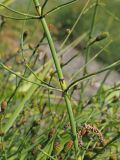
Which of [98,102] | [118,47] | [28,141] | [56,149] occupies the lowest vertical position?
[56,149]

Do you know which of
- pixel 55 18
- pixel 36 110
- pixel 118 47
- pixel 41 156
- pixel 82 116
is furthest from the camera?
pixel 55 18

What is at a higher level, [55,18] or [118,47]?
[55,18]

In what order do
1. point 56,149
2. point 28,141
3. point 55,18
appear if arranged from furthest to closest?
1. point 55,18
2. point 28,141
3. point 56,149

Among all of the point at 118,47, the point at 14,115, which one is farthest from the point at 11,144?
the point at 118,47

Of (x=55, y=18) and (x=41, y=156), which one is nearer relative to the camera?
(x=41, y=156)

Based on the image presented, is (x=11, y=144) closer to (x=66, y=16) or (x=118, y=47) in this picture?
(x=118, y=47)

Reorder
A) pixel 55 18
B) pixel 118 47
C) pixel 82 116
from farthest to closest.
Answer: pixel 55 18 < pixel 118 47 < pixel 82 116

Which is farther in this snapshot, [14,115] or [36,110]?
[36,110]

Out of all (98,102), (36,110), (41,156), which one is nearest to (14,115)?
(41,156)

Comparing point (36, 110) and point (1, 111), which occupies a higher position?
point (36, 110)

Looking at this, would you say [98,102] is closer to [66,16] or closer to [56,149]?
[56,149]
